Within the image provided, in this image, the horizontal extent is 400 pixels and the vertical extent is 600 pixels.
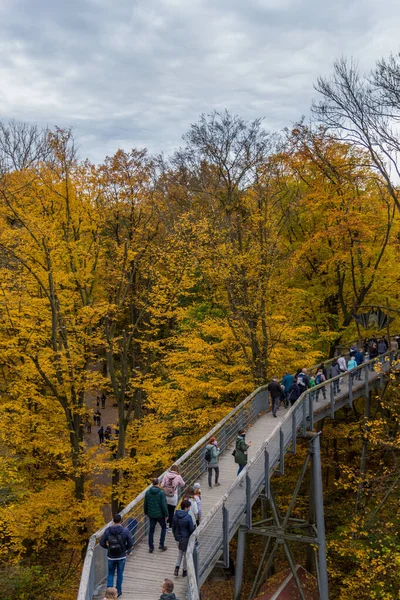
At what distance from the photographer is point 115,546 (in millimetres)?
7844

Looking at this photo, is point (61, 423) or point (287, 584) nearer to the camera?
point (287, 584)

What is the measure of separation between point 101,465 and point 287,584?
723 centimetres

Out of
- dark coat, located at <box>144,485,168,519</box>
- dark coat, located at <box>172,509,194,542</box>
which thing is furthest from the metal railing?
dark coat, located at <box>144,485,168,519</box>

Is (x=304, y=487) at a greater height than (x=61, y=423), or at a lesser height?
lesser

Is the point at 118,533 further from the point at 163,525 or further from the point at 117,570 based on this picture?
the point at 163,525

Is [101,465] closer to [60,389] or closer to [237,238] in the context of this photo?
[60,389]

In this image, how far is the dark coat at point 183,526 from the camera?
8.23 meters

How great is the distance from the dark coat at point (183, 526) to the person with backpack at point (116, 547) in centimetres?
83

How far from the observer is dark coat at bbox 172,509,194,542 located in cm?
823

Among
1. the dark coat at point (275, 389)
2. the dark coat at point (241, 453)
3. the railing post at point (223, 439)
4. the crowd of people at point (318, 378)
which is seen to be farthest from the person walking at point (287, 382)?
the dark coat at point (241, 453)

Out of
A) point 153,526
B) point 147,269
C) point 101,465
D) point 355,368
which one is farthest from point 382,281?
point 153,526

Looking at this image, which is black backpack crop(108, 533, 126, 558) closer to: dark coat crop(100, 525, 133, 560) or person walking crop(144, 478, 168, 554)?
dark coat crop(100, 525, 133, 560)

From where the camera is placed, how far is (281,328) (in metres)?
18.8

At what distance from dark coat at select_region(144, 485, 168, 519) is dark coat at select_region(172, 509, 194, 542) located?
26.9 inches
